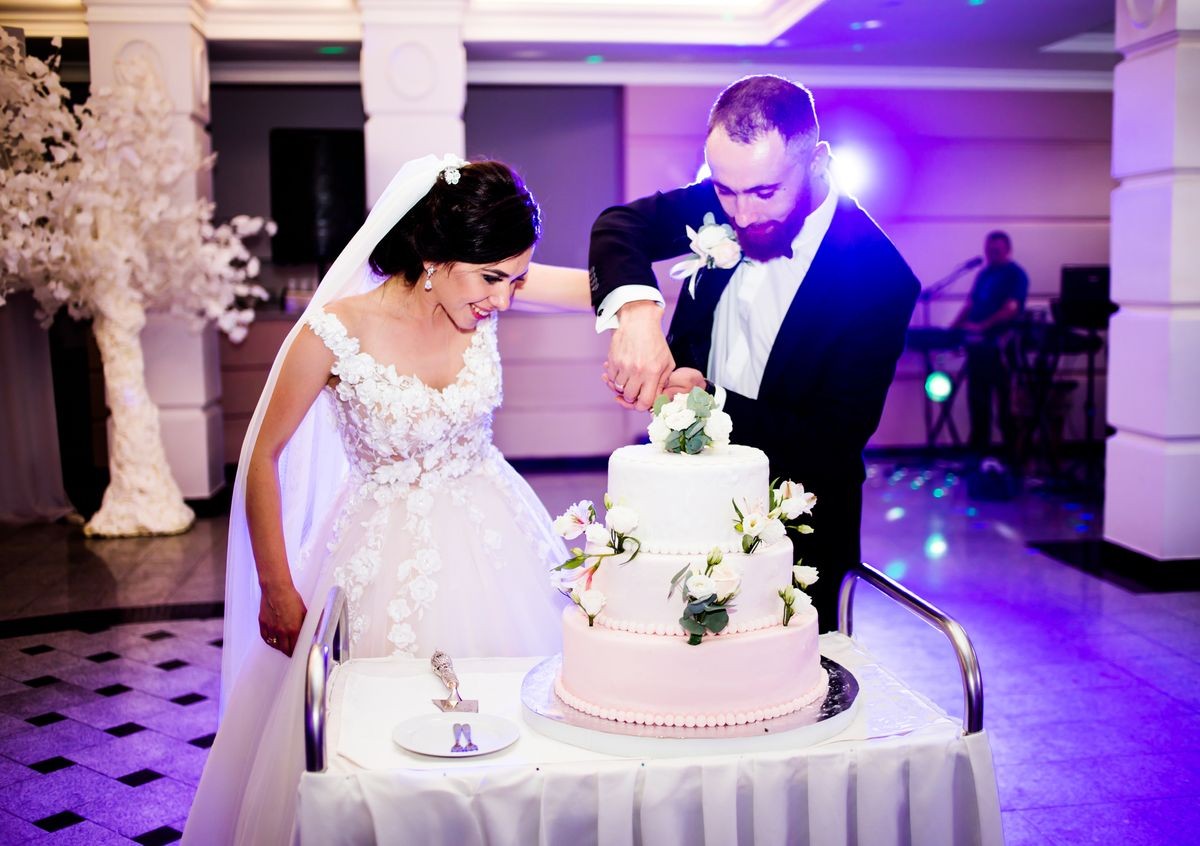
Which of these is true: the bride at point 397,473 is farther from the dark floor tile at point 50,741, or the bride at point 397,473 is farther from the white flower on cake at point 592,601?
the dark floor tile at point 50,741

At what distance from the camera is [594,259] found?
2.33 m

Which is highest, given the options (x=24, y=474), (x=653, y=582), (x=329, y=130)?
(x=329, y=130)

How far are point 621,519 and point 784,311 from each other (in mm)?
906

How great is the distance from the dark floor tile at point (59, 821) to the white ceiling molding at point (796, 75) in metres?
6.75

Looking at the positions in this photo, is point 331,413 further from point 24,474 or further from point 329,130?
point 329,130

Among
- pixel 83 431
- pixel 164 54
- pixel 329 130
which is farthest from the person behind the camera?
pixel 329 130

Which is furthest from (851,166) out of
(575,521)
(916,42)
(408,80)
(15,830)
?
(575,521)

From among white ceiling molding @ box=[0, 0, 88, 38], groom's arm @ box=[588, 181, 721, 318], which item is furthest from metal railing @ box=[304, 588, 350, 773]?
white ceiling molding @ box=[0, 0, 88, 38]

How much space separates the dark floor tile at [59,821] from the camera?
3152 millimetres

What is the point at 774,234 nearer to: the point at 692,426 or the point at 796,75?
Result: the point at 692,426

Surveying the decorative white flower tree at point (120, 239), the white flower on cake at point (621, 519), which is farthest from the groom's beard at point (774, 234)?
the decorative white flower tree at point (120, 239)

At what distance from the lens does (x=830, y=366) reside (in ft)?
7.50

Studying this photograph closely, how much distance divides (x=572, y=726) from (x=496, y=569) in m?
1.11

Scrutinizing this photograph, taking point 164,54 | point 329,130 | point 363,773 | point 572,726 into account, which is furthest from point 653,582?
point 329,130
